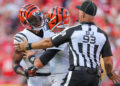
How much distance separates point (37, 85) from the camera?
6098 mm

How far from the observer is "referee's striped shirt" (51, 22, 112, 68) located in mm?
5133

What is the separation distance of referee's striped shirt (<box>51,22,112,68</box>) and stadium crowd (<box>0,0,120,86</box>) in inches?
170

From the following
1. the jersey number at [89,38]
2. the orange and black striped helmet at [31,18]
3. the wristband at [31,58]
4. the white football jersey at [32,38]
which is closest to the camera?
the jersey number at [89,38]

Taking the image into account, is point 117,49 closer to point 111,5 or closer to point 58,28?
point 111,5

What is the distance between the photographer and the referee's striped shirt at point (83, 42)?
513cm

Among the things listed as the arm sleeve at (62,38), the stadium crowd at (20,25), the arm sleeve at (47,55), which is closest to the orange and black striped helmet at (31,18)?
the arm sleeve at (47,55)

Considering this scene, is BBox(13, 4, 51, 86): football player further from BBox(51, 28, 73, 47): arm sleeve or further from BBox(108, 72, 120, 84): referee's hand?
BBox(108, 72, 120, 84): referee's hand

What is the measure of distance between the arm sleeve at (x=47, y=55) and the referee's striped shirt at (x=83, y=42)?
1.23ft

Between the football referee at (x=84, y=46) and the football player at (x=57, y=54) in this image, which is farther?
the football player at (x=57, y=54)

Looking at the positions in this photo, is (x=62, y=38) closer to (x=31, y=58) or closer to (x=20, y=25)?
(x=31, y=58)

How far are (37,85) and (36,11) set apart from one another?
3.92ft

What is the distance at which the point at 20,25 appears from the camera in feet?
36.0

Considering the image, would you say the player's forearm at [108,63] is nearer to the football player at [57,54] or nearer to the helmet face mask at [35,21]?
the football player at [57,54]

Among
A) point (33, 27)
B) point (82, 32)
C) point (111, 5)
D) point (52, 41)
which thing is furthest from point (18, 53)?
point (111, 5)
